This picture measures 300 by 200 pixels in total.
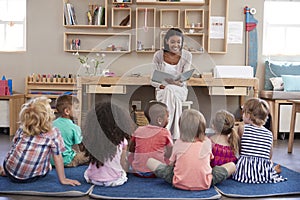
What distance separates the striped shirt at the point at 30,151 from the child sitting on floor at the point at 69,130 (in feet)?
1.44

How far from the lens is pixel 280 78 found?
15.8 feet

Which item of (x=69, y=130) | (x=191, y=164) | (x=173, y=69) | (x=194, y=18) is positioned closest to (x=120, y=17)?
(x=194, y=18)

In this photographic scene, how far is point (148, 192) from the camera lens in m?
2.15

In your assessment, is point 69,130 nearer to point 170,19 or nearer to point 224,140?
point 224,140

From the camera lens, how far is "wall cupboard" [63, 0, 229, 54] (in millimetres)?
4867

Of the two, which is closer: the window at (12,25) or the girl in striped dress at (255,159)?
the girl in striped dress at (255,159)

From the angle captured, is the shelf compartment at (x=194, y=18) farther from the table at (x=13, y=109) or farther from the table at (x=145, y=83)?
the table at (x=13, y=109)

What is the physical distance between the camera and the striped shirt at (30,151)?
2.21 metres

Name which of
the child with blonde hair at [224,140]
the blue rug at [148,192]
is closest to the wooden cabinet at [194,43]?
the child with blonde hair at [224,140]

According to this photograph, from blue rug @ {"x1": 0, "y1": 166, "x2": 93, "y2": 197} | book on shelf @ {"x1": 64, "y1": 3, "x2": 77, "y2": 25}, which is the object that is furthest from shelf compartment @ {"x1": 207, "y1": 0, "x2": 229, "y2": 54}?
blue rug @ {"x1": 0, "y1": 166, "x2": 93, "y2": 197}

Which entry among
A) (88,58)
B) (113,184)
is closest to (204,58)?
(88,58)

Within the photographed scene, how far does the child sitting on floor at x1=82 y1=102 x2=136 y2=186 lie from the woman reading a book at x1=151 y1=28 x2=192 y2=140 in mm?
1333

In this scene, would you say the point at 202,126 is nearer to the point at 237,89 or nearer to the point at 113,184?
the point at 113,184

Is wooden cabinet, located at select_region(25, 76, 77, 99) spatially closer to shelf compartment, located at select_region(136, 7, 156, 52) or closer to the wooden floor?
the wooden floor
